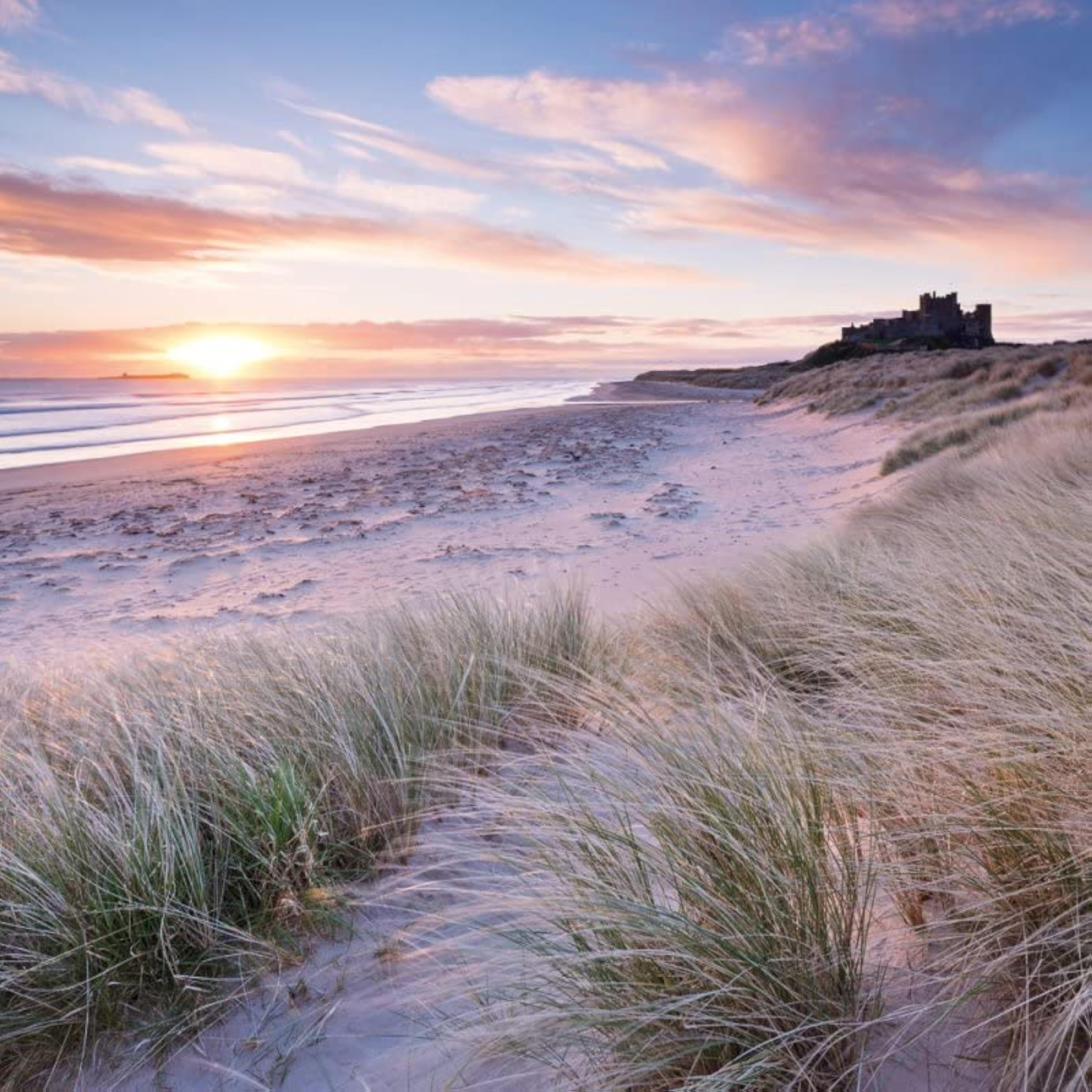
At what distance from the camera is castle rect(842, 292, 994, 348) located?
69625 mm

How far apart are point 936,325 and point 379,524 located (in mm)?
73637

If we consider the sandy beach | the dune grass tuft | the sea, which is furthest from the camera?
the sea

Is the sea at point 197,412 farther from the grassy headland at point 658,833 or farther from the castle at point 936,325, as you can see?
the castle at point 936,325

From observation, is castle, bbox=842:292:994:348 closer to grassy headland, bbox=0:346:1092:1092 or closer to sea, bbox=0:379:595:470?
sea, bbox=0:379:595:470

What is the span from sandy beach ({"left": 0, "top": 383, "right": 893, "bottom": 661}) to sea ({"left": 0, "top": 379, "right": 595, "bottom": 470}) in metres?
4.31

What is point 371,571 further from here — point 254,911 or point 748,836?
point 748,836

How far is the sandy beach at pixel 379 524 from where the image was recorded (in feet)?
22.9

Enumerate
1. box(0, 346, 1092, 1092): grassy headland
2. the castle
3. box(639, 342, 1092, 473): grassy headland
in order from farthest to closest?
the castle, box(639, 342, 1092, 473): grassy headland, box(0, 346, 1092, 1092): grassy headland

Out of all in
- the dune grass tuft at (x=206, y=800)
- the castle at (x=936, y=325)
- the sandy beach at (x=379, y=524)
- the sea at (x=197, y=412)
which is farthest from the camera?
the castle at (x=936, y=325)

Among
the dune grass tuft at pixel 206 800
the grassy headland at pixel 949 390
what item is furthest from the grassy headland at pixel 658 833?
the grassy headland at pixel 949 390

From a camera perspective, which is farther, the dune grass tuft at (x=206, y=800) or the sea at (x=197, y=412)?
the sea at (x=197, y=412)

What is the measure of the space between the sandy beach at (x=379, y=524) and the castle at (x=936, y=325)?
5982cm

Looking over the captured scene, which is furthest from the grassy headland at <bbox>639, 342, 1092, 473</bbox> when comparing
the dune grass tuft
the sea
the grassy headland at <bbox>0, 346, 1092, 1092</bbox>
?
the sea

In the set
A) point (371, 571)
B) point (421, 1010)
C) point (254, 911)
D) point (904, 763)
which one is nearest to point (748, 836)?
point (904, 763)
